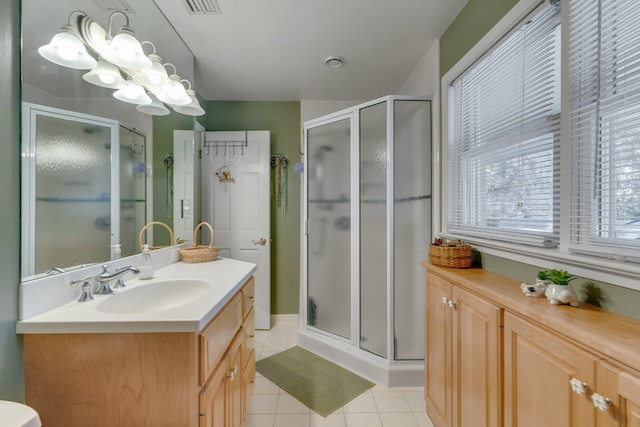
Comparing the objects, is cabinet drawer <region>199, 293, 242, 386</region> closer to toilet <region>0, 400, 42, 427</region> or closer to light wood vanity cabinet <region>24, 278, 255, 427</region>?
light wood vanity cabinet <region>24, 278, 255, 427</region>

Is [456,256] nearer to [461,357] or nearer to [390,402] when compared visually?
[461,357]

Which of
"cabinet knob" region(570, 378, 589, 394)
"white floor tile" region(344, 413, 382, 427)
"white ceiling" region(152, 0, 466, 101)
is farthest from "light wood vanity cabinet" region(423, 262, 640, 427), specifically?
"white ceiling" region(152, 0, 466, 101)

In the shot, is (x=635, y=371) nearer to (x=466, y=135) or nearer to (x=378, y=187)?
(x=466, y=135)

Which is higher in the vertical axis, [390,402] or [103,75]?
[103,75]

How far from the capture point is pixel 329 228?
2.44 metres

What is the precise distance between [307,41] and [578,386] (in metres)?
2.24

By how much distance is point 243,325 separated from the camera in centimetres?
150

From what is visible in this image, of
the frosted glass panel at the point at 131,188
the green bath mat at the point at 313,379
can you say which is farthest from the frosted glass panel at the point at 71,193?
the green bath mat at the point at 313,379

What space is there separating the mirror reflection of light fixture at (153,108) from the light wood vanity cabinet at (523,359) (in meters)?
1.84

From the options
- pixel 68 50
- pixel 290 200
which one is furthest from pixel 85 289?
pixel 290 200

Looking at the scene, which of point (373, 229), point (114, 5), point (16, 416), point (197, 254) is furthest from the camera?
point (373, 229)

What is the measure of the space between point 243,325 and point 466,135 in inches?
69.1

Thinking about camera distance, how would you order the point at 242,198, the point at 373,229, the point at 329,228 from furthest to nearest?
the point at 242,198 → the point at 329,228 → the point at 373,229

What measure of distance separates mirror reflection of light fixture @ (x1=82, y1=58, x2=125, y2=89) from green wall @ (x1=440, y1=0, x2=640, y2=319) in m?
1.88
